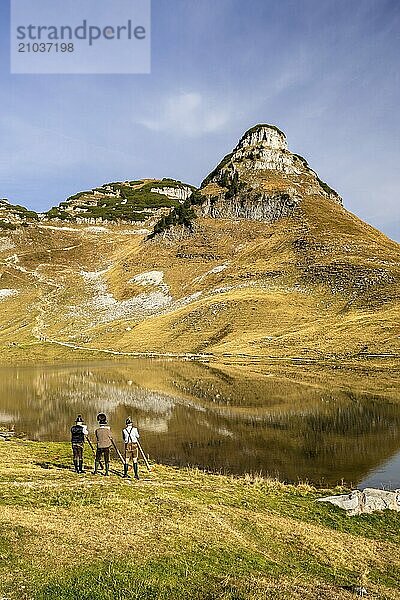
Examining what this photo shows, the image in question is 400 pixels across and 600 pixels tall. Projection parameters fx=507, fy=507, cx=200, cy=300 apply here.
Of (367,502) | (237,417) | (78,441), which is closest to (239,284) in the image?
(237,417)

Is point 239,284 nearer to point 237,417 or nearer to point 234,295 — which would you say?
point 234,295

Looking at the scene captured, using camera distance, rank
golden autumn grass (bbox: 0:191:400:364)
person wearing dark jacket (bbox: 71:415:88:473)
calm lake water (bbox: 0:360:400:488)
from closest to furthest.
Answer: person wearing dark jacket (bbox: 71:415:88:473) → calm lake water (bbox: 0:360:400:488) → golden autumn grass (bbox: 0:191:400:364)

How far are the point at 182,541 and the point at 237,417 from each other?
27151 millimetres

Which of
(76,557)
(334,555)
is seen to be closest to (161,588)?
(76,557)

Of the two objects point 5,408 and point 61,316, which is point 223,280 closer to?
point 61,316

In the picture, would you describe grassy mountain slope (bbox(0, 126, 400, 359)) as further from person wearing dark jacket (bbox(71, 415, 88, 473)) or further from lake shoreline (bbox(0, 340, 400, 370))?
person wearing dark jacket (bbox(71, 415, 88, 473))

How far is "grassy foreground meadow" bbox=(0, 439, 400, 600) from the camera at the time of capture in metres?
11.9

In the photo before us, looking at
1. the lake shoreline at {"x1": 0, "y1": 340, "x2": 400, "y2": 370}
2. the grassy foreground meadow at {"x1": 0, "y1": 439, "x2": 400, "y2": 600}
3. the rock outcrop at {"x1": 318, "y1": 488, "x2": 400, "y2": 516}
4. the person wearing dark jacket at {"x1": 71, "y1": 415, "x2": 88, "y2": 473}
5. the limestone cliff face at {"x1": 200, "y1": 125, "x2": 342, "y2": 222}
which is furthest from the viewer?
the limestone cliff face at {"x1": 200, "y1": 125, "x2": 342, "y2": 222}

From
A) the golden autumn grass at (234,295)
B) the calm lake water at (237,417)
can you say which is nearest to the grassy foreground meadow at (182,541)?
the calm lake water at (237,417)

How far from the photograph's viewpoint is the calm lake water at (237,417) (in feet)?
94.5

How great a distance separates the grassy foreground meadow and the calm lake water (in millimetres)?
5874

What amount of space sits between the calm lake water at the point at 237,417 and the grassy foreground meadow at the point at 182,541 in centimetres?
587

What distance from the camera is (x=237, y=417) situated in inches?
1644

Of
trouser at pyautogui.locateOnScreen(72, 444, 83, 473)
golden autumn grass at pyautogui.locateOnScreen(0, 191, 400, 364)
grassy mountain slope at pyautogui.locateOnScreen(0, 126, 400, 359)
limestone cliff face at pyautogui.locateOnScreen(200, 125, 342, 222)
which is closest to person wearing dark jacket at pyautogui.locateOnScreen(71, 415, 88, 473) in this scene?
trouser at pyautogui.locateOnScreen(72, 444, 83, 473)
